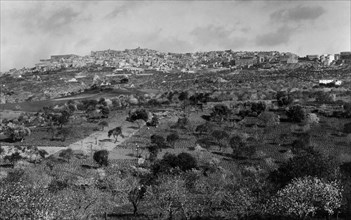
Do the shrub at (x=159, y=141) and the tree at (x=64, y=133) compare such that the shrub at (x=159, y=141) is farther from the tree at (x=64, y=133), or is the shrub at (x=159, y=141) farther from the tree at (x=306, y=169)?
the tree at (x=306, y=169)

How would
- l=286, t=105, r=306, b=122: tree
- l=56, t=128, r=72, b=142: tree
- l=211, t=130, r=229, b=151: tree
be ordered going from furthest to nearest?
l=286, t=105, r=306, b=122: tree, l=56, t=128, r=72, b=142: tree, l=211, t=130, r=229, b=151: tree

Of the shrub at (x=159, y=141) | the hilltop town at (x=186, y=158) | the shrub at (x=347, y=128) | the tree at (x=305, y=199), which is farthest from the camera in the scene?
the shrub at (x=347, y=128)

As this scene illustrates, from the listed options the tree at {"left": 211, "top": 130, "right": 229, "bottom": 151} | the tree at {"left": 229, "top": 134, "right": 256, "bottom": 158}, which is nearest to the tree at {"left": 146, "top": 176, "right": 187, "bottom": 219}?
the tree at {"left": 229, "top": 134, "right": 256, "bottom": 158}

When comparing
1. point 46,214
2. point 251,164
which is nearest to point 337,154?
point 251,164

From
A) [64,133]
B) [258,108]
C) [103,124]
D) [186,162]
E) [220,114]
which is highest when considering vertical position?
[258,108]

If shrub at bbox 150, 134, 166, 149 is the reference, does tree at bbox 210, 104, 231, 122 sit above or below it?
above

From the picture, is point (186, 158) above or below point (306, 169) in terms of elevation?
below

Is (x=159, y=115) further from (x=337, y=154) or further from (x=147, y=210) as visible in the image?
(x=147, y=210)

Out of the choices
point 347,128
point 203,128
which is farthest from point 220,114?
point 347,128

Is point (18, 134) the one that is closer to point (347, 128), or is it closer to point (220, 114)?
point (220, 114)

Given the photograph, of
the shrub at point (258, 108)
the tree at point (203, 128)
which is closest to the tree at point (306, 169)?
the tree at point (203, 128)

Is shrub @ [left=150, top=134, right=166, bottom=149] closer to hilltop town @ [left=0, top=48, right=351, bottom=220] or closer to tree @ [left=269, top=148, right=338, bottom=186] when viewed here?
hilltop town @ [left=0, top=48, right=351, bottom=220]
